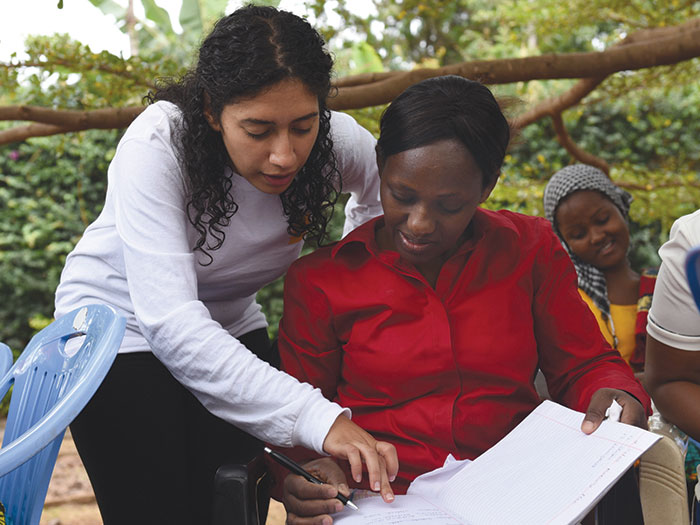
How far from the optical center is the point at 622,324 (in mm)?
2896

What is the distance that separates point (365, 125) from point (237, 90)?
92.7 inches

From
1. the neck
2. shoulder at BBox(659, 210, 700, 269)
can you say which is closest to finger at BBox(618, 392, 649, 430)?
shoulder at BBox(659, 210, 700, 269)

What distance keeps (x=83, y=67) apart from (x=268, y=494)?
244 cm

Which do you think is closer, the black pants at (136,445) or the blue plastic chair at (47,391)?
the blue plastic chair at (47,391)

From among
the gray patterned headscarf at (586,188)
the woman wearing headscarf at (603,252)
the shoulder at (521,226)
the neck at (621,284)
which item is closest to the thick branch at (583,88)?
the gray patterned headscarf at (586,188)

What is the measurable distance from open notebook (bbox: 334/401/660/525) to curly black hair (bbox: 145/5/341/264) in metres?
0.81

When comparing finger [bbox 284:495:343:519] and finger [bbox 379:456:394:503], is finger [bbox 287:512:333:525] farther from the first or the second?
finger [bbox 379:456:394:503]

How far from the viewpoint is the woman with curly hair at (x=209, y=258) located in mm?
1498

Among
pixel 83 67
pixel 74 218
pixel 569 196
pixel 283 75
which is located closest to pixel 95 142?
pixel 74 218

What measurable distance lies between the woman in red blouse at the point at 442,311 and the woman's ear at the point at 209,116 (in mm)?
417

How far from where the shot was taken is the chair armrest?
4.99ft

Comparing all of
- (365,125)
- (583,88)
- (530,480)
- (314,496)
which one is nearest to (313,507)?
(314,496)

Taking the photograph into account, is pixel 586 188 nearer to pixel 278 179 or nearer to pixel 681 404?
pixel 681 404

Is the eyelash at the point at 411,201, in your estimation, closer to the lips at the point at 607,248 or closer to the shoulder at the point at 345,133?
the shoulder at the point at 345,133
